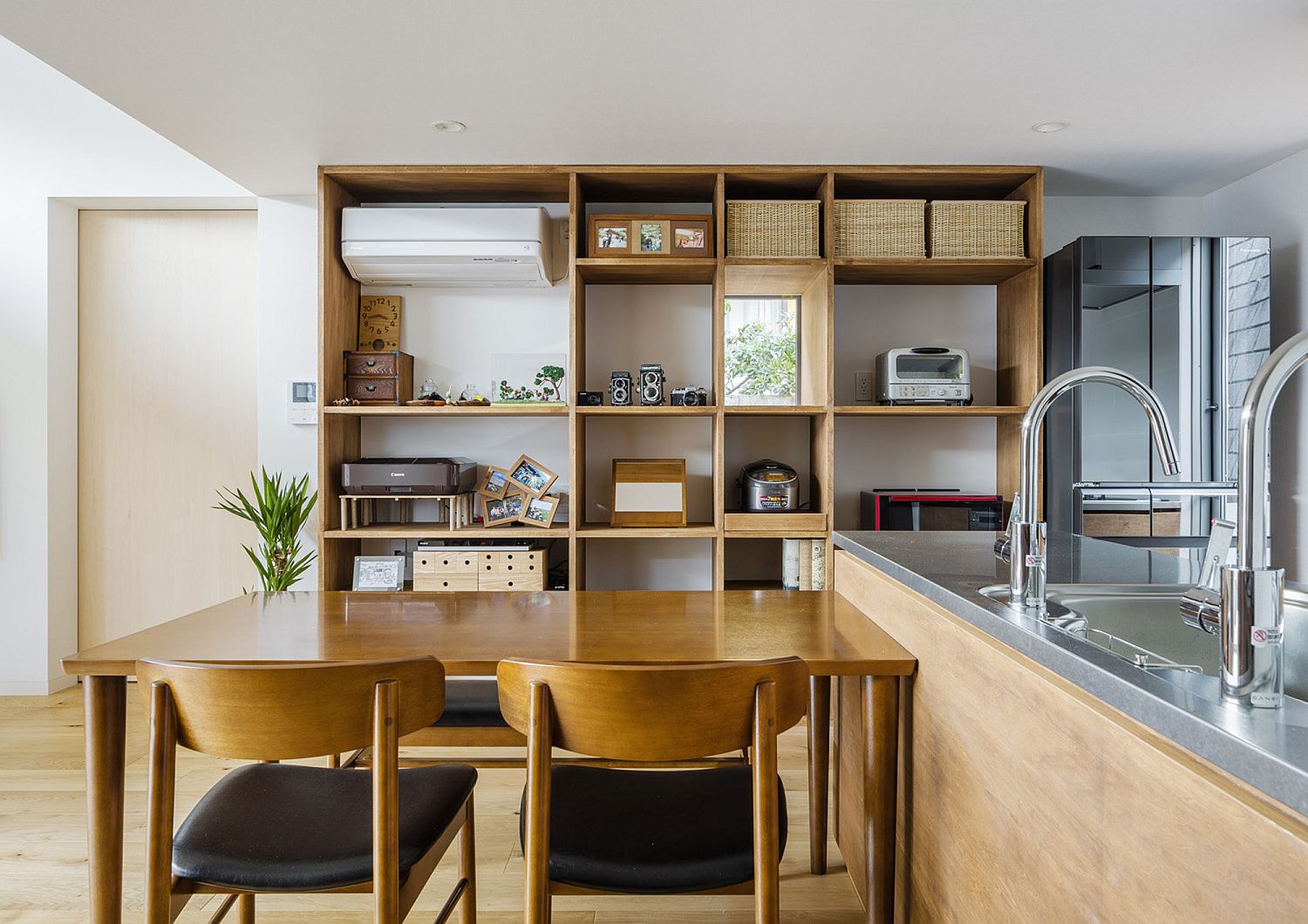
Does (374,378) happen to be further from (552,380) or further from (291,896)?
(291,896)

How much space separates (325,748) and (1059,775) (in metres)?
1.01

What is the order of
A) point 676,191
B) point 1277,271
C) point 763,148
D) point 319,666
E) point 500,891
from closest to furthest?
point 319,666
point 500,891
point 763,148
point 1277,271
point 676,191

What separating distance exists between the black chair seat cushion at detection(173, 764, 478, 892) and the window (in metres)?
2.40

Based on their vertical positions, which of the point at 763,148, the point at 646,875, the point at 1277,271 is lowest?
the point at 646,875

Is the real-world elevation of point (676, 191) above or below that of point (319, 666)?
above

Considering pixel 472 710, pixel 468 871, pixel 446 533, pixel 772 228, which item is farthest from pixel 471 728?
pixel 772 228

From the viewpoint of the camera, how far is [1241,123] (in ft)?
9.37

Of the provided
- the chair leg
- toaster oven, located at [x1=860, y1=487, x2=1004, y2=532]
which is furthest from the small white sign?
the chair leg

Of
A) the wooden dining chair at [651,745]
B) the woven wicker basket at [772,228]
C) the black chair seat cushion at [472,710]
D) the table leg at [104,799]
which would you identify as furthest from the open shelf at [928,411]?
the table leg at [104,799]

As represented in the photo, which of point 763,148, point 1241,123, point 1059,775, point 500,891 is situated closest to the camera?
point 1059,775

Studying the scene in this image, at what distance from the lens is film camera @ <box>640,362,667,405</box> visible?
11.2ft

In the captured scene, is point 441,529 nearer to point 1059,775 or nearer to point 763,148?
point 763,148

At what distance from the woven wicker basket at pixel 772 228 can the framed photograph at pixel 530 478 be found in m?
1.25

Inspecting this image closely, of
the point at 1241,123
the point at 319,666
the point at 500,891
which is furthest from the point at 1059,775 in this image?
the point at 1241,123
